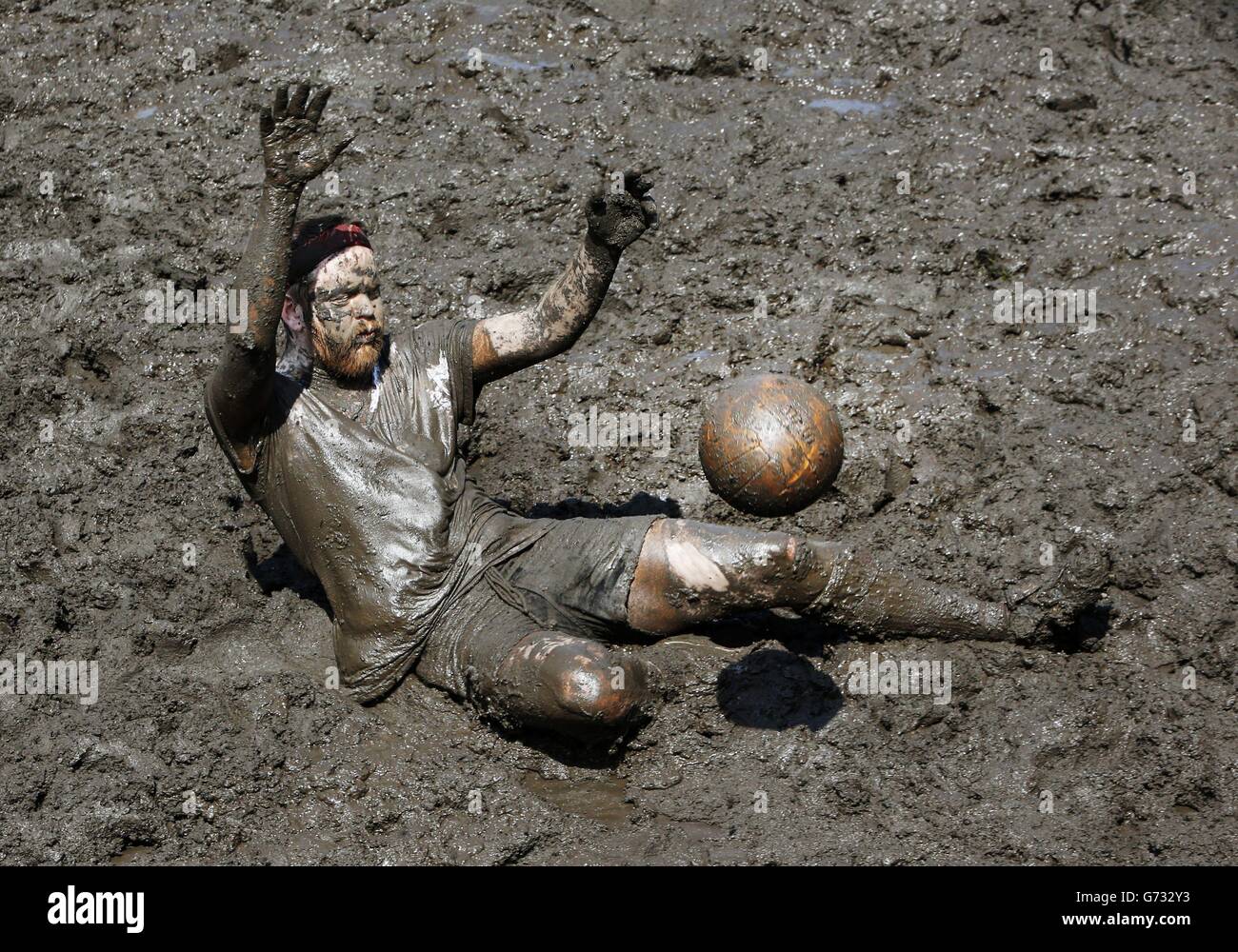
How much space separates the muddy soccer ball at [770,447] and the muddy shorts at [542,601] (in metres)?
0.45

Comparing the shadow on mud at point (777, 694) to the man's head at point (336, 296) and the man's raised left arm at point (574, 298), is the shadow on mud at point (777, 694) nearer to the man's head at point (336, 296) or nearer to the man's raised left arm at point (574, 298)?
the man's raised left arm at point (574, 298)

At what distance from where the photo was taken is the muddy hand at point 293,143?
5070 mm

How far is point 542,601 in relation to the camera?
5.56 m

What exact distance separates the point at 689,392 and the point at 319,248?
1852mm

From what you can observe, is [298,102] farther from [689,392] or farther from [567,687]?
[689,392]

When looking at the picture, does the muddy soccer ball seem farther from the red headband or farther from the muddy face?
the red headband

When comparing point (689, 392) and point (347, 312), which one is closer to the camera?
point (347, 312)

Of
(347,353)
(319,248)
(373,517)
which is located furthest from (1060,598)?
(319,248)

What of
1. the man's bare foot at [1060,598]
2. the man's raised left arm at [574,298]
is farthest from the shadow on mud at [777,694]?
the man's raised left arm at [574,298]

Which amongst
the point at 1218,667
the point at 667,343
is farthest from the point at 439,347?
the point at 1218,667

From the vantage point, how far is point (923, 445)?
655 centimetres

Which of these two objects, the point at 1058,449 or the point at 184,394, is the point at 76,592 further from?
the point at 1058,449

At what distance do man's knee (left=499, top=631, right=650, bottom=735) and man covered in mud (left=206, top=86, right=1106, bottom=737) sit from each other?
0.03 ft

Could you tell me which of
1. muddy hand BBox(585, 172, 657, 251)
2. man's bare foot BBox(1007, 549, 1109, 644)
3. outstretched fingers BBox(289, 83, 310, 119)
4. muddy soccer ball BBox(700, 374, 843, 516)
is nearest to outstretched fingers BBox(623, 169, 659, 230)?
muddy hand BBox(585, 172, 657, 251)
